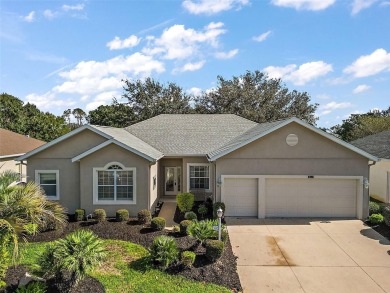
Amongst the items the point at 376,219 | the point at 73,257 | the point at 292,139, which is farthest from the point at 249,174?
the point at 73,257

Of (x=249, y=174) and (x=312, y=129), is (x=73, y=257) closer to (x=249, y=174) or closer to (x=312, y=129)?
(x=249, y=174)

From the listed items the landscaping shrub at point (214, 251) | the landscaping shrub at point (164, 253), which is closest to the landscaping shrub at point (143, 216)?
the landscaping shrub at point (164, 253)

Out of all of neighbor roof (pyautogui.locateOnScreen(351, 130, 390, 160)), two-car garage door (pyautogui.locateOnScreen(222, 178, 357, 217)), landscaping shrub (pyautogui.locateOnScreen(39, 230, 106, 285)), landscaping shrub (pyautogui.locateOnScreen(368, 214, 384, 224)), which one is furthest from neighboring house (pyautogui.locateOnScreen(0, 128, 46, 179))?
neighbor roof (pyautogui.locateOnScreen(351, 130, 390, 160))

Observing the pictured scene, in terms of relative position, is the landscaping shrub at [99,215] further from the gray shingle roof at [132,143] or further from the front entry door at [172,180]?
the front entry door at [172,180]

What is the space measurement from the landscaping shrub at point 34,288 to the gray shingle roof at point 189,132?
1191 centimetres

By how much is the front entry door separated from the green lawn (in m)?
9.85

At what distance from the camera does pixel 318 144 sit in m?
15.4

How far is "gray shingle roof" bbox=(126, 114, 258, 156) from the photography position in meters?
19.5

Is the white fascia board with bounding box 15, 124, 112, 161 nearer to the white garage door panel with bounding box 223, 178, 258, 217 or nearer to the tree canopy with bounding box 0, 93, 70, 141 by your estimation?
the white garage door panel with bounding box 223, 178, 258, 217

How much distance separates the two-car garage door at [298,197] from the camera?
15.6 m

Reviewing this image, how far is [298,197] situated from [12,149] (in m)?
23.1

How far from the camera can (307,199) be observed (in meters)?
15.7

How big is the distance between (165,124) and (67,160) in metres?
9.23

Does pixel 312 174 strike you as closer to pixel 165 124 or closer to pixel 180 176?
pixel 180 176
